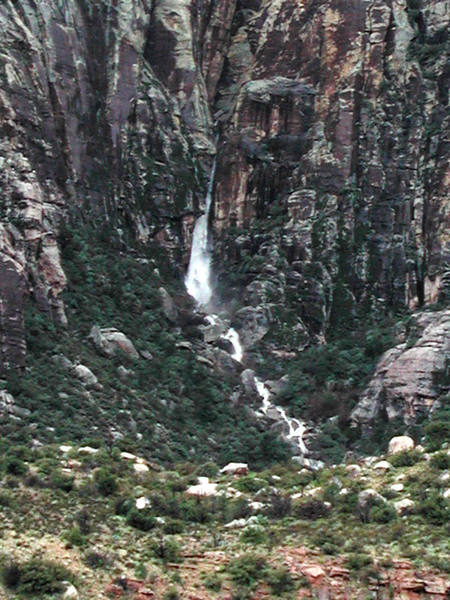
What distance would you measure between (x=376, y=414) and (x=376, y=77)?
3464 centimetres

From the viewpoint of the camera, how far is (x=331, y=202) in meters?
106

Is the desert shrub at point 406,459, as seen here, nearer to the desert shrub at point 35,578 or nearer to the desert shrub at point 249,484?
the desert shrub at point 249,484

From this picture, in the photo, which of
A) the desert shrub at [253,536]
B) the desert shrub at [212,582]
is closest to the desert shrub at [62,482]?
the desert shrub at [253,536]

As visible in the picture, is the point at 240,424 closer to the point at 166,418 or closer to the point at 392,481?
the point at 166,418

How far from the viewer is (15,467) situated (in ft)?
164

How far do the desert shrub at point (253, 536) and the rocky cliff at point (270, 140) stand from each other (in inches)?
2047

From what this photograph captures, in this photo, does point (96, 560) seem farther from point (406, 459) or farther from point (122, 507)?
point (406, 459)

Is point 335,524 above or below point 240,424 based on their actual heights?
below

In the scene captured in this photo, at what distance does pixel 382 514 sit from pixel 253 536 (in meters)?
4.64

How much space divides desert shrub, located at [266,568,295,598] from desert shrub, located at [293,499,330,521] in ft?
16.9

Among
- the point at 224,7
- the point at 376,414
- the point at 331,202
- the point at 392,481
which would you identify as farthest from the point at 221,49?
the point at 392,481

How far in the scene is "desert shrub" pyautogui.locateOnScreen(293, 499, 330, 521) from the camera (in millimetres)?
46844

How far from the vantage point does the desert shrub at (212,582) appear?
41281 millimetres

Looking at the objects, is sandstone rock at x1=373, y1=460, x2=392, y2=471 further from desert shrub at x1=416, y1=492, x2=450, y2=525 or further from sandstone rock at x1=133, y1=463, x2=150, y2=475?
sandstone rock at x1=133, y1=463, x2=150, y2=475
